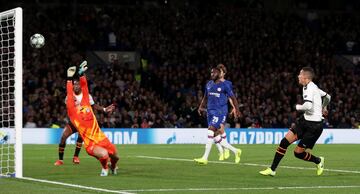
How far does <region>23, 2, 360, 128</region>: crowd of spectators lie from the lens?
37406mm

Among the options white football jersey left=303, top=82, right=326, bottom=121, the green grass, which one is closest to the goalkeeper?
the green grass

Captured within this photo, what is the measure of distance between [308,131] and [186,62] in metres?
26.2

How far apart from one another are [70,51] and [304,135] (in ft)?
79.5

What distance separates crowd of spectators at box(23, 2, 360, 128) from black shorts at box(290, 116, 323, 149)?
19339 mm

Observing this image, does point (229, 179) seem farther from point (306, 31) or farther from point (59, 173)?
point (306, 31)

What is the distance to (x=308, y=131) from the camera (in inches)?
671

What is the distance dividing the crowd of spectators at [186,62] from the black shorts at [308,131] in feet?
63.4

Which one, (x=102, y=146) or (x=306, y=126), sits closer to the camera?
(x=102, y=146)

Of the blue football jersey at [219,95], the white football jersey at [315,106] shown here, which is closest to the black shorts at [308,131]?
the white football jersey at [315,106]

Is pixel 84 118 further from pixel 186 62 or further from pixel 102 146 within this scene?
pixel 186 62

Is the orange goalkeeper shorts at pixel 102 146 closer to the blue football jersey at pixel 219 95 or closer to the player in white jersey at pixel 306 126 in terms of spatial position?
the player in white jersey at pixel 306 126

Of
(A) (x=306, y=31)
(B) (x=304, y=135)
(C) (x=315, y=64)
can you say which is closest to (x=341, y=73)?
(C) (x=315, y=64)

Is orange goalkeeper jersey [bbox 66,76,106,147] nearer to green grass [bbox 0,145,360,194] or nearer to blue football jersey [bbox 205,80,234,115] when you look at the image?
green grass [bbox 0,145,360,194]

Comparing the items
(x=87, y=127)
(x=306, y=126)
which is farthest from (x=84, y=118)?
(x=306, y=126)
